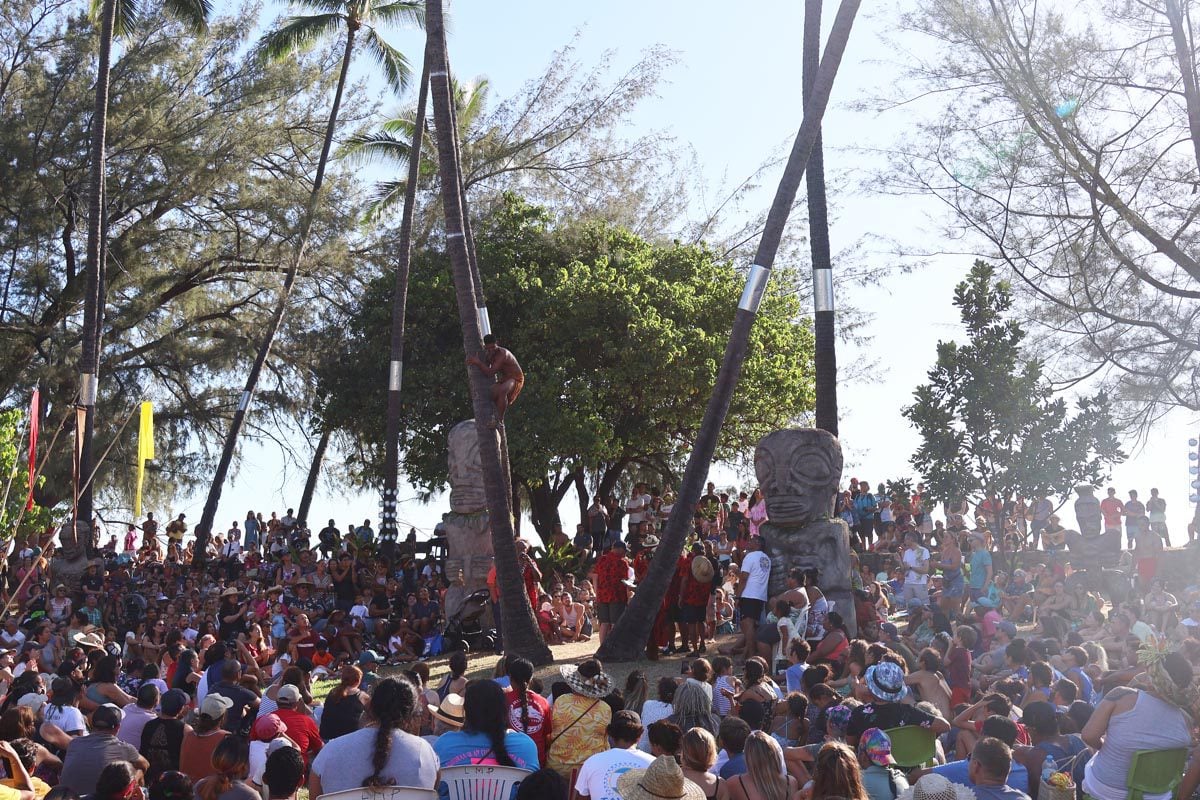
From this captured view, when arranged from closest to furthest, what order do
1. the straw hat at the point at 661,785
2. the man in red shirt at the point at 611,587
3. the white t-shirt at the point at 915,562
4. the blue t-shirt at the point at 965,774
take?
the straw hat at the point at 661,785 → the blue t-shirt at the point at 965,774 → the man in red shirt at the point at 611,587 → the white t-shirt at the point at 915,562

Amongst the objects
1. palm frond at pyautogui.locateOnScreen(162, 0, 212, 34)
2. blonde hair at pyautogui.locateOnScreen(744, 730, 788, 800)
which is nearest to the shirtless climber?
blonde hair at pyautogui.locateOnScreen(744, 730, 788, 800)

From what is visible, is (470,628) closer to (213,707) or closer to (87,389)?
(87,389)

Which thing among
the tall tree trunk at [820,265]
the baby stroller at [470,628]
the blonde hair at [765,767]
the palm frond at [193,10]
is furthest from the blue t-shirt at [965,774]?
the palm frond at [193,10]

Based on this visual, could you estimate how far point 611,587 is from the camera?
1566 centimetres

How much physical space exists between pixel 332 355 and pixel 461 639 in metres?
13.8

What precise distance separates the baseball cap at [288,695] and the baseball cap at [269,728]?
0.18m

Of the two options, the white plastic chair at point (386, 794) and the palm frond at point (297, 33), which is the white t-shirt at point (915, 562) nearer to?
the white plastic chair at point (386, 794)

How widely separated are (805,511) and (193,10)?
62.2 ft

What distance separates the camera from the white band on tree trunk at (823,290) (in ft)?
57.6

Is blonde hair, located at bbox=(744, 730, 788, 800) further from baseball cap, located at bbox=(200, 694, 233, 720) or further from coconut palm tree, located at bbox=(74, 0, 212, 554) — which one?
coconut palm tree, located at bbox=(74, 0, 212, 554)

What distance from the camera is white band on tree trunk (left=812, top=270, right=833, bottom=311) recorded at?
17.5m

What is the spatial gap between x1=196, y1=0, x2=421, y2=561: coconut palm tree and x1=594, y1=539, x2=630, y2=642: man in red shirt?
14368 mm

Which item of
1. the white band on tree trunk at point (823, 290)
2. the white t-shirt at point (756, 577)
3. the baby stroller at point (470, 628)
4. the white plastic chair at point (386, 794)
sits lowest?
the white plastic chair at point (386, 794)

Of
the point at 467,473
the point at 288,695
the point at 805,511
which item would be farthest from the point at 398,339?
the point at 288,695
